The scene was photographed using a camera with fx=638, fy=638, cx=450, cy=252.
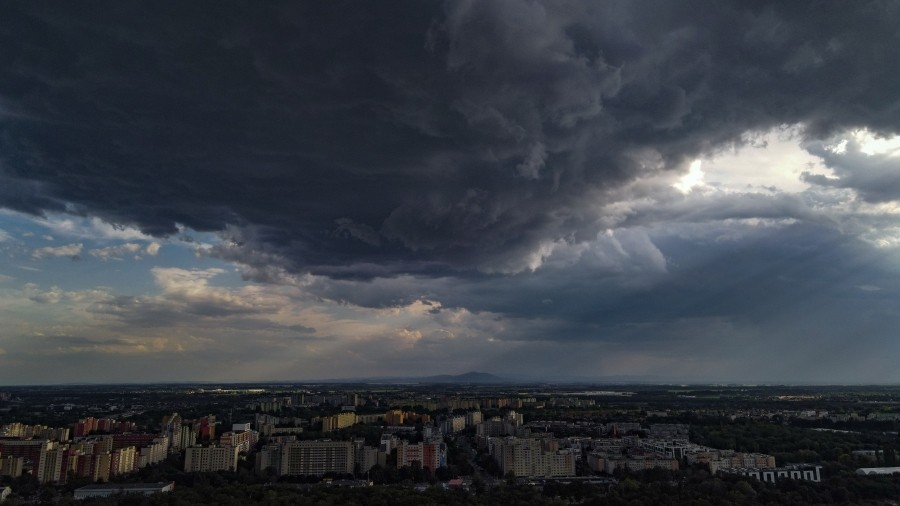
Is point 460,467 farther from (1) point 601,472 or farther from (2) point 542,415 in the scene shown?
(2) point 542,415

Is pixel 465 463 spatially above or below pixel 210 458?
below

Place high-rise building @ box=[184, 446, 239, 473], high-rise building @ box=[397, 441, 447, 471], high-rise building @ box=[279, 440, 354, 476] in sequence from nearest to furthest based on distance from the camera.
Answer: high-rise building @ box=[184, 446, 239, 473] → high-rise building @ box=[397, 441, 447, 471] → high-rise building @ box=[279, 440, 354, 476]

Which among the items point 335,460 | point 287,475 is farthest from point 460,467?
point 287,475

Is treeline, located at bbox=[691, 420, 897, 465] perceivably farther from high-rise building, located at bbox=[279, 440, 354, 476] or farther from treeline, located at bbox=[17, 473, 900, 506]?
high-rise building, located at bbox=[279, 440, 354, 476]

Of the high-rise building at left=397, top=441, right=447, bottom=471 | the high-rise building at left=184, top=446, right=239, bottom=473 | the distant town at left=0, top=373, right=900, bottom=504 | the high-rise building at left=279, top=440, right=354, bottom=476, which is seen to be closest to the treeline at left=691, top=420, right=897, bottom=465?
the distant town at left=0, top=373, right=900, bottom=504

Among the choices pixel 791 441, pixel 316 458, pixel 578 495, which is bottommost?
pixel 578 495

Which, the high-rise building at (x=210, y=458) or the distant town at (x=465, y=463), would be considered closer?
the distant town at (x=465, y=463)

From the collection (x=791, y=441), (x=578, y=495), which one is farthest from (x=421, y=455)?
(x=791, y=441)

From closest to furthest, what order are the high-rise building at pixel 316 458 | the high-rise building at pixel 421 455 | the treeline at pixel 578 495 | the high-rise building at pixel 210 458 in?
the treeline at pixel 578 495, the high-rise building at pixel 210 458, the high-rise building at pixel 421 455, the high-rise building at pixel 316 458

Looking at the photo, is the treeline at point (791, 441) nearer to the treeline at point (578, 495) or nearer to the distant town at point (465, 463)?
the distant town at point (465, 463)

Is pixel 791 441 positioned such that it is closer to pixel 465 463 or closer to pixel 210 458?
pixel 465 463

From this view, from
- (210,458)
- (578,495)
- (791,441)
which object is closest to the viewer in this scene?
(578,495)

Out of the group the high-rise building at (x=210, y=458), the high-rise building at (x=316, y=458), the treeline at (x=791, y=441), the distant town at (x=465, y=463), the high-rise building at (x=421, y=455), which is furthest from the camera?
the treeline at (x=791, y=441)

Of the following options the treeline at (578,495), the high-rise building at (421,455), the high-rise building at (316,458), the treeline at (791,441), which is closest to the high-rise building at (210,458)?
the high-rise building at (316,458)
